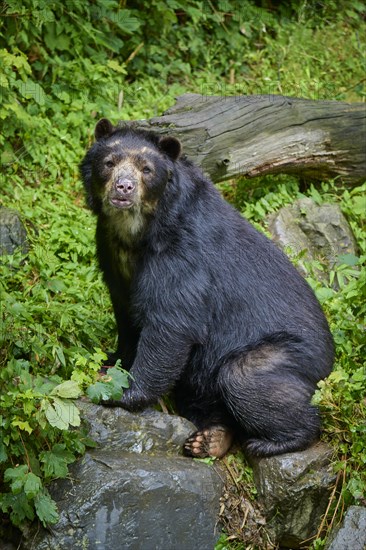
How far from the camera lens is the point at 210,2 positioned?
11.8m

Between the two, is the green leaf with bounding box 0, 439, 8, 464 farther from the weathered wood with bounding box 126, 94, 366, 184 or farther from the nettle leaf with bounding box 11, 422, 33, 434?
the weathered wood with bounding box 126, 94, 366, 184

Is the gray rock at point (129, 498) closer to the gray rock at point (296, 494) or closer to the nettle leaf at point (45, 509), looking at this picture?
the nettle leaf at point (45, 509)

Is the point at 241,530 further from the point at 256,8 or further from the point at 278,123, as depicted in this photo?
the point at 256,8

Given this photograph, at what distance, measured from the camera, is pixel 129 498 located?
5730 mm

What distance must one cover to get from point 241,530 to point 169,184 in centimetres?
258

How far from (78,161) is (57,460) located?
4.93 meters

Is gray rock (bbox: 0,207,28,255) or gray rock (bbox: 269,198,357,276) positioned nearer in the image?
gray rock (bbox: 0,207,28,255)

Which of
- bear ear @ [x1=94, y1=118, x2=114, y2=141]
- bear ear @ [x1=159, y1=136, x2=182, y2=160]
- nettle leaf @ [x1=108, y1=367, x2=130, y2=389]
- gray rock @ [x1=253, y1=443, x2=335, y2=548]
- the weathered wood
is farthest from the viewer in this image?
the weathered wood

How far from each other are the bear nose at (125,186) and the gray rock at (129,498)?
61.1 inches

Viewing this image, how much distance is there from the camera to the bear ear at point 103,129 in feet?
21.9

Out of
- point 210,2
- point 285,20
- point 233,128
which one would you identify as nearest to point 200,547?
point 233,128

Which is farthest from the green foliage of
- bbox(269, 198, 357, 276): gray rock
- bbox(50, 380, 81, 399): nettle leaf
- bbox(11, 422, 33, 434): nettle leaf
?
bbox(269, 198, 357, 276): gray rock

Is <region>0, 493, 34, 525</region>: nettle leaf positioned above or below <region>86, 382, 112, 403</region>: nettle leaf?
below

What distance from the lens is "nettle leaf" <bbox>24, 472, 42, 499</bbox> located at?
5.40 meters
